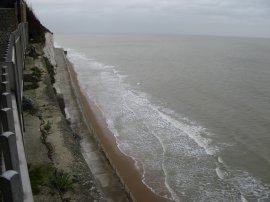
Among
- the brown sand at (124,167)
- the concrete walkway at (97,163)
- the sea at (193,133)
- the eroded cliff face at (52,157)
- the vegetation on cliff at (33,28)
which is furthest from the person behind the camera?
the vegetation on cliff at (33,28)

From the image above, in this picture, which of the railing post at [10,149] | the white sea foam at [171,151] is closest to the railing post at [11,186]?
the railing post at [10,149]

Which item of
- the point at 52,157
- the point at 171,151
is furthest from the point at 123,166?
the point at 52,157

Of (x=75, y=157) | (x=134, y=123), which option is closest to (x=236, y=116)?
(x=134, y=123)

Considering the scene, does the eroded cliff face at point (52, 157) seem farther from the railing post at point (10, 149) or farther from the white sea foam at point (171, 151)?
the white sea foam at point (171, 151)

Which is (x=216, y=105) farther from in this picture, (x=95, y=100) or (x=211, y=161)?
(x=211, y=161)

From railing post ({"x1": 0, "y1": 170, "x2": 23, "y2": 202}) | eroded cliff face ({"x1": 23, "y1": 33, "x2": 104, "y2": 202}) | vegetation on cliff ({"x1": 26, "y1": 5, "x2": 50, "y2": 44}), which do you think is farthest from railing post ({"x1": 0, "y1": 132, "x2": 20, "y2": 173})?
vegetation on cliff ({"x1": 26, "y1": 5, "x2": 50, "y2": 44})

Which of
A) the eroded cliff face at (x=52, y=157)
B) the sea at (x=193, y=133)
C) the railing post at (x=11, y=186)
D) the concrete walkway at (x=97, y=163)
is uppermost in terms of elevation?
the railing post at (x=11, y=186)
